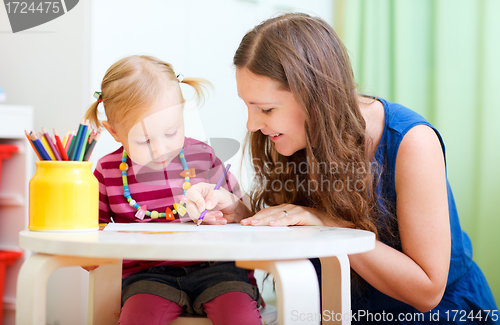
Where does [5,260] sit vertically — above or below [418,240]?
below

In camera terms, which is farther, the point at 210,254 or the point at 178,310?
the point at 178,310

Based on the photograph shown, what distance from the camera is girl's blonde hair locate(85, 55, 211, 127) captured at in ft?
3.26

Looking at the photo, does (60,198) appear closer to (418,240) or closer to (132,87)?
(132,87)

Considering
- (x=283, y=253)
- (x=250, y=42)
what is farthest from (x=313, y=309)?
(x=250, y=42)

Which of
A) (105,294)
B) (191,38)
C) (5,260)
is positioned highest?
(191,38)

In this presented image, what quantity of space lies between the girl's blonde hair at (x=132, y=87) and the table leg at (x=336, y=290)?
1.84 feet

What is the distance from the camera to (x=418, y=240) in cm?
81

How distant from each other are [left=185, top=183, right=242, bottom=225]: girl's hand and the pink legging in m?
0.15

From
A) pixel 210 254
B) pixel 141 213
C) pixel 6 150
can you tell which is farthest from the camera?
pixel 6 150

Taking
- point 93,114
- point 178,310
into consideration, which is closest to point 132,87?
point 93,114

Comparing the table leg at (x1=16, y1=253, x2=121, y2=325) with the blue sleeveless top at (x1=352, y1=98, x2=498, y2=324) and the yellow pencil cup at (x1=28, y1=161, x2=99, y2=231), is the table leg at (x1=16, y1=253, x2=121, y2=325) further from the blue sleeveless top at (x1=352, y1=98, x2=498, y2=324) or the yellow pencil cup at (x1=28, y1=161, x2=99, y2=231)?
the blue sleeveless top at (x1=352, y1=98, x2=498, y2=324)

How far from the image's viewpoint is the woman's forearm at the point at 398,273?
2.56ft

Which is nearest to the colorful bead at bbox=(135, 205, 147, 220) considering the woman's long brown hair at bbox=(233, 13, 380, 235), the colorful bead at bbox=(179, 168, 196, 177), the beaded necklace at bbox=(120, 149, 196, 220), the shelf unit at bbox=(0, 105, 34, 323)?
the beaded necklace at bbox=(120, 149, 196, 220)

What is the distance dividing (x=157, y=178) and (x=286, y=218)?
1.33ft
